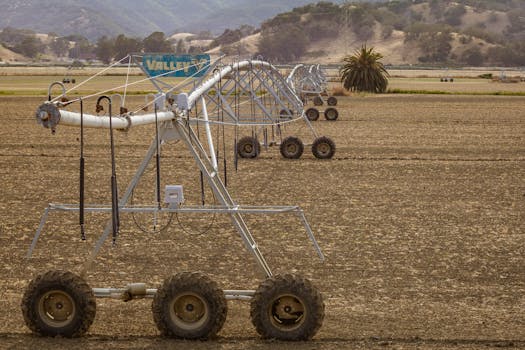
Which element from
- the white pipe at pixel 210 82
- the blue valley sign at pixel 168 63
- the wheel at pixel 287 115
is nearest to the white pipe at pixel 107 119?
the white pipe at pixel 210 82

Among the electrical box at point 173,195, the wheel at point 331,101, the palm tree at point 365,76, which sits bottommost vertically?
the electrical box at point 173,195

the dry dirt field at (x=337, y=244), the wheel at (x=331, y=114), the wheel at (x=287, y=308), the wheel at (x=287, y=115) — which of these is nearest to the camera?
the wheel at (x=287, y=308)

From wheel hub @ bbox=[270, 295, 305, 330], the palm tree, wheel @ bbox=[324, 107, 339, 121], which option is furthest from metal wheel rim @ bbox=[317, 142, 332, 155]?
the palm tree

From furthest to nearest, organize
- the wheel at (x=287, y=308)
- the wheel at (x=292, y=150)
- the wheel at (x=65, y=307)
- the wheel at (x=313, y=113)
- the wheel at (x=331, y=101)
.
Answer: the wheel at (x=331, y=101) < the wheel at (x=313, y=113) < the wheel at (x=292, y=150) < the wheel at (x=65, y=307) < the wheel at (x=287, y=308)

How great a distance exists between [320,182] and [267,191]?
7.22ft

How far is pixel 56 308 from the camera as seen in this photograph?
9961 mm

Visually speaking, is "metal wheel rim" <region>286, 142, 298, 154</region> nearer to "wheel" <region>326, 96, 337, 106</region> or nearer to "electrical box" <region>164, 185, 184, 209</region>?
"electrical box" <region>164, 185, 184, 209</region>

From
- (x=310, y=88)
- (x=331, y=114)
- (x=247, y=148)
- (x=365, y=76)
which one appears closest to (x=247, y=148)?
(x=247, y=148)

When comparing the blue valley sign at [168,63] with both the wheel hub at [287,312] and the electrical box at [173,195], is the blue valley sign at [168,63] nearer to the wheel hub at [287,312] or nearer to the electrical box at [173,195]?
the electrical box at [173,195]

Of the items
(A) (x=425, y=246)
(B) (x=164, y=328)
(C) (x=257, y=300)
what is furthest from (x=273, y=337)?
(A) (x=425, y=246)

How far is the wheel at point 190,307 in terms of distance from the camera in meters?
9.78

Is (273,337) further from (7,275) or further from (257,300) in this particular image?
(7,275)

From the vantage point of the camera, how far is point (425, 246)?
15.2 metres

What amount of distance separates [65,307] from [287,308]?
2244mm
